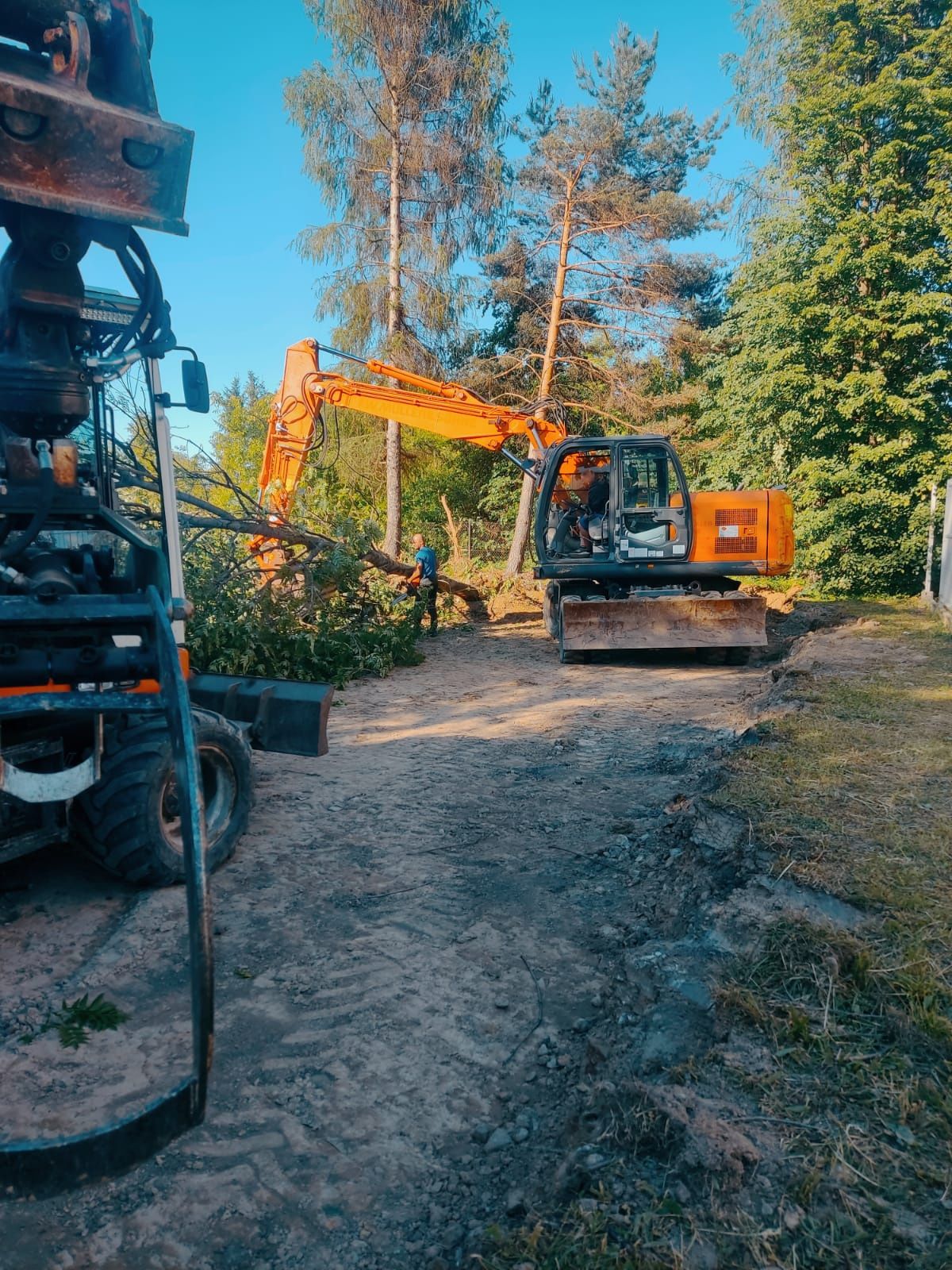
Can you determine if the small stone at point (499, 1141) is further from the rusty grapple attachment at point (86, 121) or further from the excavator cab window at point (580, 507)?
the excavator cab window at point (580, 507)

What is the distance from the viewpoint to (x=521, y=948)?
3838 mm

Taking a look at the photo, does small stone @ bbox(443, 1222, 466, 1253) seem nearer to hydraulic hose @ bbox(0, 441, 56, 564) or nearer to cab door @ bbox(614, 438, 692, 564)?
hydraulic hose @ bbox(0, 441, 56, 564)

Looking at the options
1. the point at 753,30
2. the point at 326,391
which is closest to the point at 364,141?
the point at 326,391

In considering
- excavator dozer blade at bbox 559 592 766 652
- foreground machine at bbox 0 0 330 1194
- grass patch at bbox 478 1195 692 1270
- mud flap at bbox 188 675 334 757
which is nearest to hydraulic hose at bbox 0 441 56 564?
foreground machine at bbox 0 0 330 1194

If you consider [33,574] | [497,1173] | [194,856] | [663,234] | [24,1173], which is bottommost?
[497,1173]

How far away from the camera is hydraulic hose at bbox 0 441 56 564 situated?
3.12 m

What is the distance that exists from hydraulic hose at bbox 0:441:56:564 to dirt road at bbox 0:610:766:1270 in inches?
68.5

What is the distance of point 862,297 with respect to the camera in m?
17.6

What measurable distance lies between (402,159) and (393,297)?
2.99 m

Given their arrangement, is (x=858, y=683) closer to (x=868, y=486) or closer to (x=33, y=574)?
(x=33, y=574)

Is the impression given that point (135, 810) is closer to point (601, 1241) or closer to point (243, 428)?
point (601, 1241)

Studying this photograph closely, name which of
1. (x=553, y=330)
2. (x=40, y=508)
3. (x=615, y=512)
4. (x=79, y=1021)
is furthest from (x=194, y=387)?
(x=553, y=330)

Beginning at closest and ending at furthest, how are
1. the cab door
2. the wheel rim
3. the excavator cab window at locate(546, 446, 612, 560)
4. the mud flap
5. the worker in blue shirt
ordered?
1. the wheel rim
2. the mud flap
3. the cab door
4. the excavator cab window at locate(546, 446, 612, 560)
5. the worker in blue shirt

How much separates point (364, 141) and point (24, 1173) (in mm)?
20903
